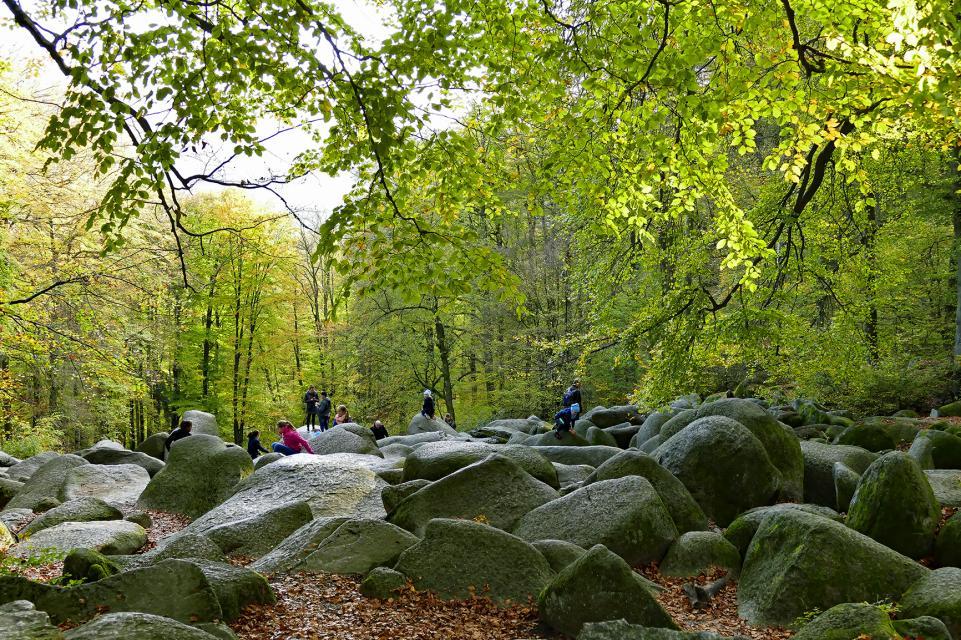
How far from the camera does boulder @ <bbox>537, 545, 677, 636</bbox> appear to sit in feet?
18.4

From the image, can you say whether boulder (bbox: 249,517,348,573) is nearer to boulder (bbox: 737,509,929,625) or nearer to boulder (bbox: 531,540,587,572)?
boulder (bbox: 531,540,587,572)

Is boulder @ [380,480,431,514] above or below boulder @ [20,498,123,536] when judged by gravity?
above

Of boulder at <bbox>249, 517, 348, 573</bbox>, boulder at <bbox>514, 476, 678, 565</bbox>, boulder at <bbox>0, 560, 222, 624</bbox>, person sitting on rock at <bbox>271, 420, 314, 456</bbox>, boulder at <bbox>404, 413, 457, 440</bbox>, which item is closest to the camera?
boulder at <bbox>0, 560, 222, 624</bbox>

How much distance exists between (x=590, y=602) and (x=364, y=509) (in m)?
4.67

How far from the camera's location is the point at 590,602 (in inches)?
224

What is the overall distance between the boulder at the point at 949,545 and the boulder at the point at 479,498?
4028mm

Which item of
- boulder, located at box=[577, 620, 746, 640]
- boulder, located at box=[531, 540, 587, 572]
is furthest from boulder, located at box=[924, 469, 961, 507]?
boulder, located at box=[577, 620, 746, 640]

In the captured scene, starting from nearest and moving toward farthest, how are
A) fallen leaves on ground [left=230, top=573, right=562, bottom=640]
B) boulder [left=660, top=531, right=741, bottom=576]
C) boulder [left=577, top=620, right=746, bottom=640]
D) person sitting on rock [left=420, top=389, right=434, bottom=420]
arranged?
boulder [left=577, top=620, right=746, bottom=640]
fallen leaves on ground [left=230, top=573, right=562, bottom=640]
boulder [left=660, top=531, right=741, bottom=576]
person sitting on rock [left=420, top=389, right=434, bottom=420]

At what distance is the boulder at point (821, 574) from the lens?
592cm

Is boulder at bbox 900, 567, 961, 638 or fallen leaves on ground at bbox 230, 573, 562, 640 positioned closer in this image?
boulder at bbox 900, 567, 961, 638

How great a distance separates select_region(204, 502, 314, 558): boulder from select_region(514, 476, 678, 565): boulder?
280cm

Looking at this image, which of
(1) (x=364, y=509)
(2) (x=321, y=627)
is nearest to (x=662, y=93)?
(2) (x=321, y=627)

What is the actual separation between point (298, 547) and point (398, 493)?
6.31 ft

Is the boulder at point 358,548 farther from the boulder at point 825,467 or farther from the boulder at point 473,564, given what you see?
the boulder at point 825,467
